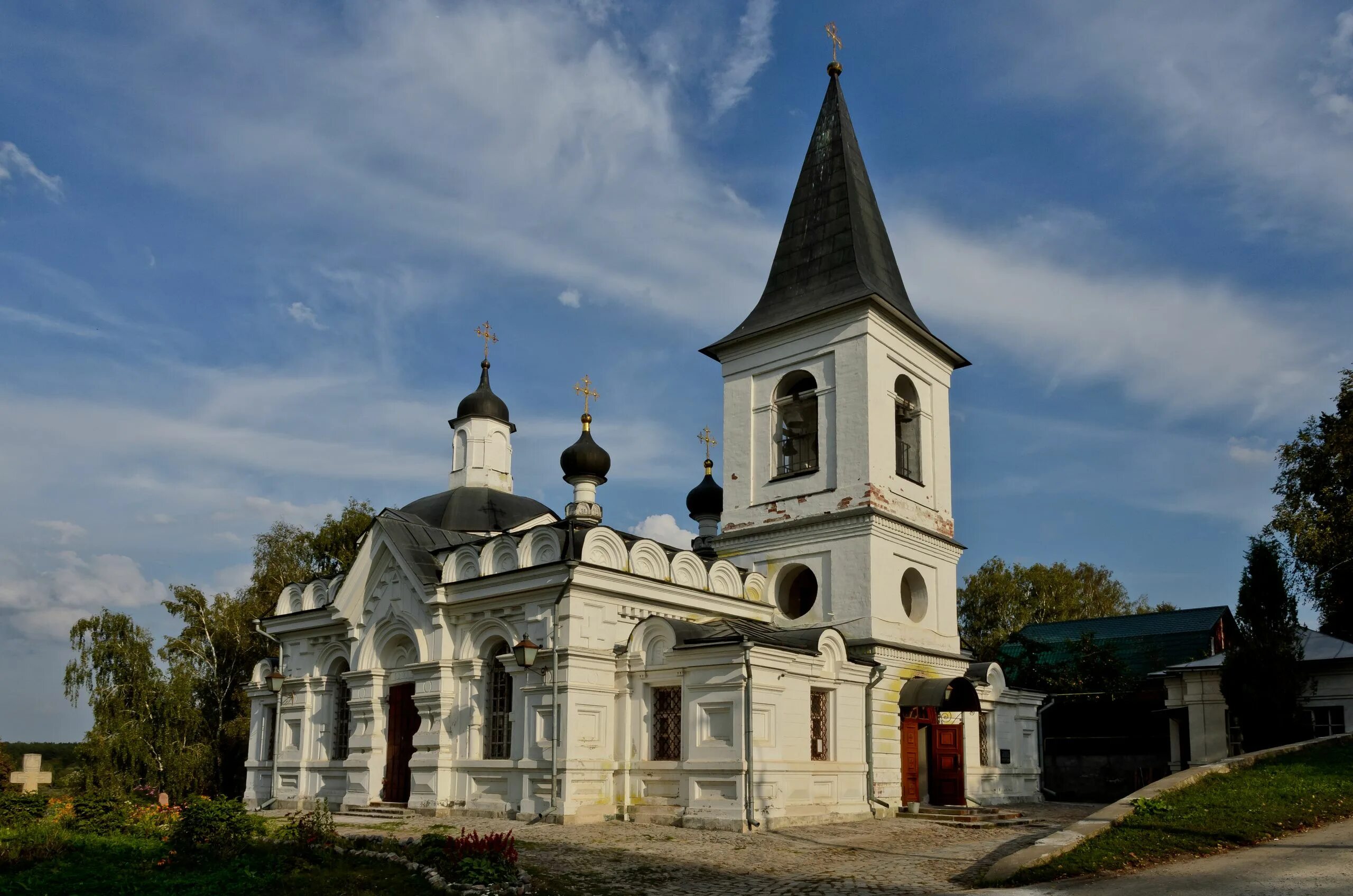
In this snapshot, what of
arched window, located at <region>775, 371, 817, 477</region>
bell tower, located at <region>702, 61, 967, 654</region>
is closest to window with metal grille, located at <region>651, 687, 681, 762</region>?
bell tower, located at <region>702, 61, 967, 654</region>

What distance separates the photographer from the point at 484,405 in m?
26.0

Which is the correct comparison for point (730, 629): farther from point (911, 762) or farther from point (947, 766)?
point (947, 766)

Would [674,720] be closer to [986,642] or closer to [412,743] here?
[412,743]

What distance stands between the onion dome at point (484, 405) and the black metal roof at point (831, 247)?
5.69 metres

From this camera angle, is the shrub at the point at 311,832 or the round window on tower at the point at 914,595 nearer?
the shrub at the point at 311,832

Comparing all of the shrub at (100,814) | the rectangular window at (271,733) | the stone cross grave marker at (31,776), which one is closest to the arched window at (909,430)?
the rectangular window at (271,733)

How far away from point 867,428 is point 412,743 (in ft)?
33.0

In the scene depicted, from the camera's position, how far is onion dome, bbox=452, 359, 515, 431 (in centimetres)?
2588

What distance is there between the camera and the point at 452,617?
769 inches

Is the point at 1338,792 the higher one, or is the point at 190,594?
the point at 190,594

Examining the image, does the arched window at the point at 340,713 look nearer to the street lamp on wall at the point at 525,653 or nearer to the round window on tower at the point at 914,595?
the street lamp on wall at the point at 525,653

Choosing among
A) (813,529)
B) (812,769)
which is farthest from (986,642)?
(812,769)

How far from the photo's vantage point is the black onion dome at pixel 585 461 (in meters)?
20.9

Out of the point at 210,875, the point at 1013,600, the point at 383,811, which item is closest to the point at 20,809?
the point at 210,875
